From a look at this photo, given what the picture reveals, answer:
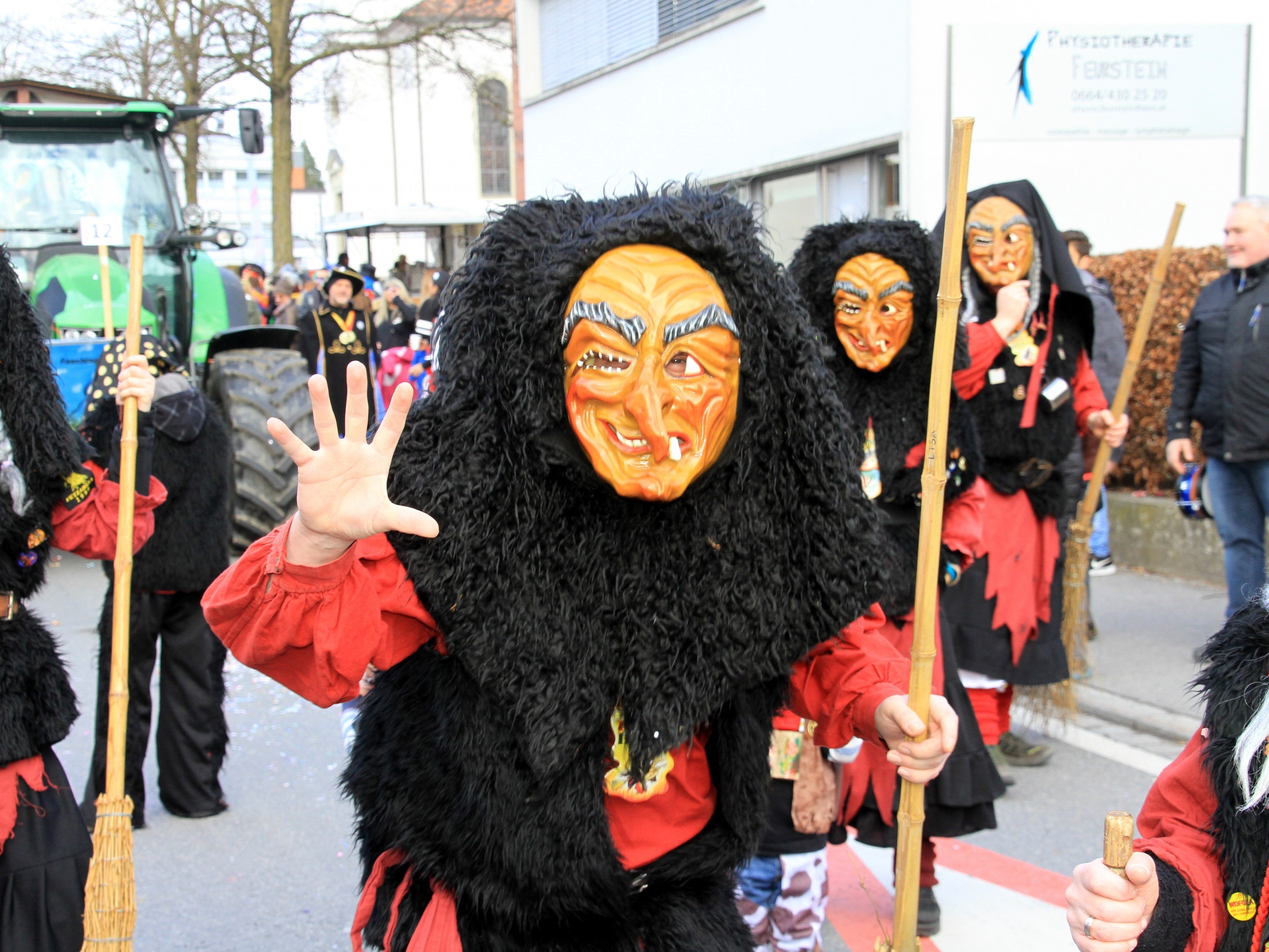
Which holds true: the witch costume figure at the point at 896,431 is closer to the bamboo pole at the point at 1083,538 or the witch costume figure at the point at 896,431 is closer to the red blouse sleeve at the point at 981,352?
the red blouse sleeve at the point at 981,352

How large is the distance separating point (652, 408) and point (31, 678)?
1.61 m

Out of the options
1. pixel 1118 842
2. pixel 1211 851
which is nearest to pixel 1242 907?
pixel 1211 851

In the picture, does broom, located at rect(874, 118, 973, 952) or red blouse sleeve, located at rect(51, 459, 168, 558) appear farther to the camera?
red blouse sleeve, located at rect(51, 459, 168, 558)

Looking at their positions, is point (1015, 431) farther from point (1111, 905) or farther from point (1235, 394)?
point (1111, 905)

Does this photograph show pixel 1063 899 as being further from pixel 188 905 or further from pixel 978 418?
pixel 188 905

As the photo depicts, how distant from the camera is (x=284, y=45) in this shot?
20.2 meters

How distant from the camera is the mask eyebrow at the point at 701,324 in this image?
6.25 ft

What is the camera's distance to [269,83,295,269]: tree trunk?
66.3 feet

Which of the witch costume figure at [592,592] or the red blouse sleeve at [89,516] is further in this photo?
the red blouse sleeve at [89,516]

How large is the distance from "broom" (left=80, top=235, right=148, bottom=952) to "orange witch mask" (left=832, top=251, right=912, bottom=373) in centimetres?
202

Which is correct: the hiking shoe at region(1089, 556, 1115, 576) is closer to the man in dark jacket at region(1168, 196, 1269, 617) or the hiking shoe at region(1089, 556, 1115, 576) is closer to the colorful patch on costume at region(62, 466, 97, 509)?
the man in dark jacket at region(1168, 196, 1269, 617)

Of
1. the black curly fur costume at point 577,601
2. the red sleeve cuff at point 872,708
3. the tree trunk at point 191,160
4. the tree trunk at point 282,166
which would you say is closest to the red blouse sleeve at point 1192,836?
the red sleeve cuff at point 872,708

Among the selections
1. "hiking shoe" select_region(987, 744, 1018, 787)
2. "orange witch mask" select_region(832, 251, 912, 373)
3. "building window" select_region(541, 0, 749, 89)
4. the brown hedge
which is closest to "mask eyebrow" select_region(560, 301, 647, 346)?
"orange witch mask" select_region(832, 251, 912, 373)

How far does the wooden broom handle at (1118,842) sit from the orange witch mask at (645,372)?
0.77 m
